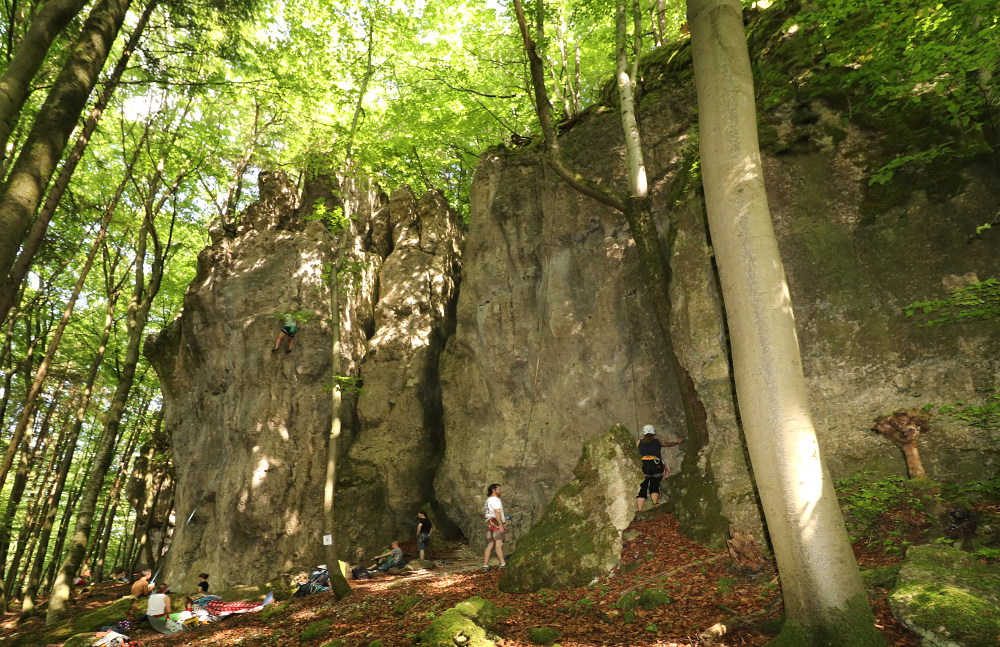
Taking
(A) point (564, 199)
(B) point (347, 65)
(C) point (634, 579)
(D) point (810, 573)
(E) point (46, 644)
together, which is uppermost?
(B) point (347, 65)

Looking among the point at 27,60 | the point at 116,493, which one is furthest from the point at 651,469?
the point at 116,493

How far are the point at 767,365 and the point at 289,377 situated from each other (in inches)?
607

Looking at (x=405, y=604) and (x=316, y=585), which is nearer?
(x=405, y=604)

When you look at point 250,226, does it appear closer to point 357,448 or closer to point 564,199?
point 357,448

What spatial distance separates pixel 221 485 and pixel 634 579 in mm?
13362

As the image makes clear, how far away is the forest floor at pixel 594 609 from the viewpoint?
18.2 ft

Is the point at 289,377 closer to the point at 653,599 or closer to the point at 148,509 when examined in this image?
the point at 148,509

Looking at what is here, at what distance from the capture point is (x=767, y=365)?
15.1ft

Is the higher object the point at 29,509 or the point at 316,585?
the point at 29,509

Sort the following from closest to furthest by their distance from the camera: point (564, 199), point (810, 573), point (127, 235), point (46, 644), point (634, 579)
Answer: point (810, 573) → point (634, 579) → point (46, 644) → point (564, 199) → point (127, 235)

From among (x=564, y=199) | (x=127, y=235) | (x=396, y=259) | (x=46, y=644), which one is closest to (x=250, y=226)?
(x=127, y=235)

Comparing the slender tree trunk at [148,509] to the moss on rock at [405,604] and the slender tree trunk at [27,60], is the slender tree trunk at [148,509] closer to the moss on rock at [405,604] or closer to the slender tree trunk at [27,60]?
the moss on rock at [405,604]

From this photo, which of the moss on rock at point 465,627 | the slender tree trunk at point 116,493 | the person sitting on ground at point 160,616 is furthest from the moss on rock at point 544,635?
the slender tree trunk at point 116,493

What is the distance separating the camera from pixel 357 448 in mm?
16984
